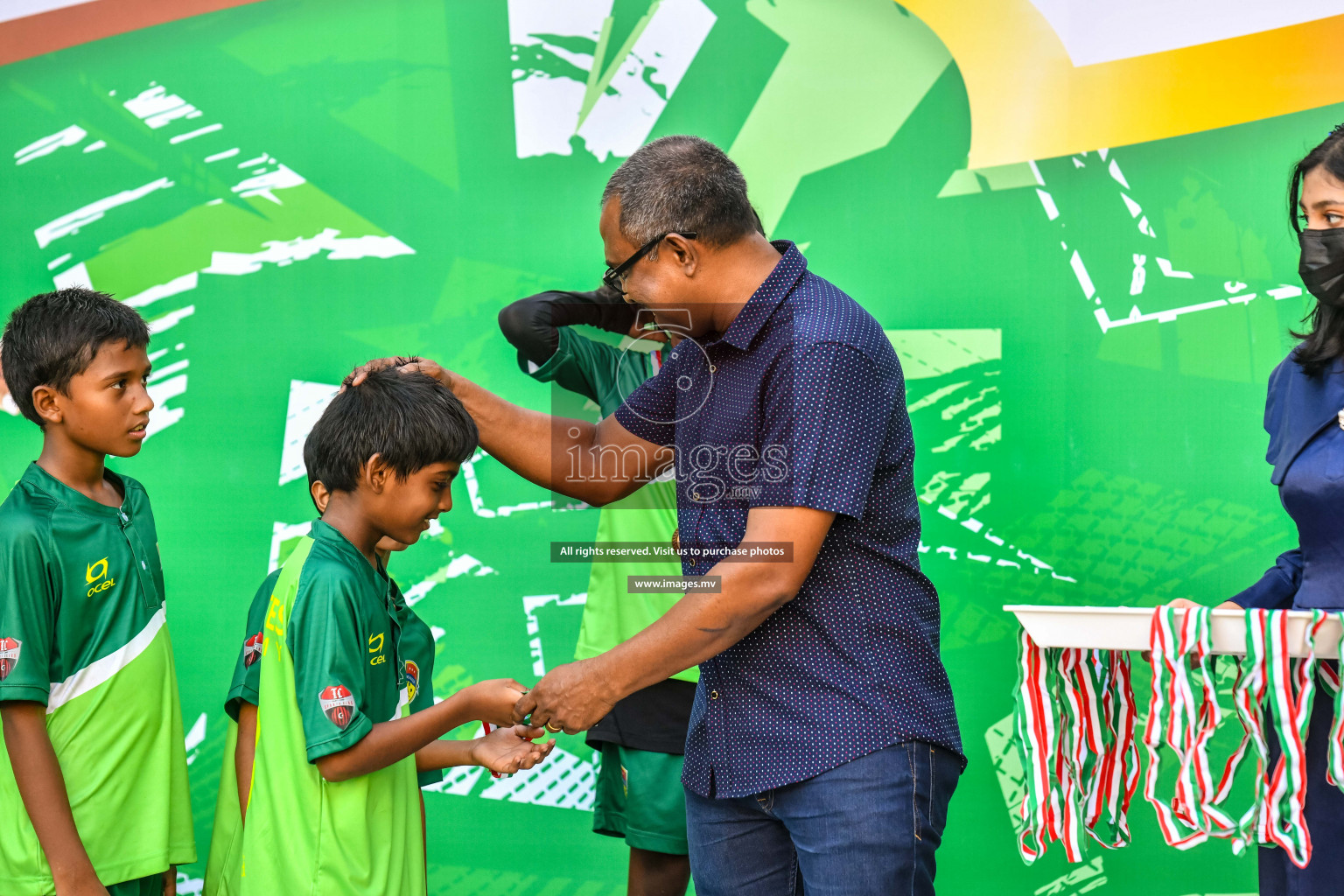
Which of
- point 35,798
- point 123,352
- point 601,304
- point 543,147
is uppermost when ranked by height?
point 543,147

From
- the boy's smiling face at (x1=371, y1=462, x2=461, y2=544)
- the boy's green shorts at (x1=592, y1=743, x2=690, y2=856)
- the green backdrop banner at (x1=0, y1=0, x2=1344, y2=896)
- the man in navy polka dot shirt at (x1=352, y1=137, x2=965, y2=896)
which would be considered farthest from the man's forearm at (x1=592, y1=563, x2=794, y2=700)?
the green backdrop banner at (x1=0, y1=0, x2=1344, y2=896)

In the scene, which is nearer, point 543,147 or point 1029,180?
point 1029,180

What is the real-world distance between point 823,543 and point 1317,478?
790 mm

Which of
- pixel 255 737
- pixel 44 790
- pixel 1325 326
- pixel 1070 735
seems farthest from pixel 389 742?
pixel 1325 326

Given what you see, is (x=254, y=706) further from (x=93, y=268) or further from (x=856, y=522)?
(x=93, y=268)

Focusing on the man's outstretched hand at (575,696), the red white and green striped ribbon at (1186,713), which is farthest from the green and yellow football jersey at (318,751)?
the red white and green striped ribbon at (1186,713)

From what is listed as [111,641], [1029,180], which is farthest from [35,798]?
[1029,180]

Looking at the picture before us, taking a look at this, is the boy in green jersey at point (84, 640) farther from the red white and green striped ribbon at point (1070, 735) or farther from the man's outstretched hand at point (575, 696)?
the red white and green striped ribbon at point (1070, 735)

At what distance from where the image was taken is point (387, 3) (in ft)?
9.30

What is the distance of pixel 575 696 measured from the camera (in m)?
1.52

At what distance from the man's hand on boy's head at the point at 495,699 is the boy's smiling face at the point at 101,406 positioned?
76 centimetres

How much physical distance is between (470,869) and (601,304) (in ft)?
4.92

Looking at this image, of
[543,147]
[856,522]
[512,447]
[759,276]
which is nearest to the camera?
[856,522]

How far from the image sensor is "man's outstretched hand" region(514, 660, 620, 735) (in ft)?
4.96
